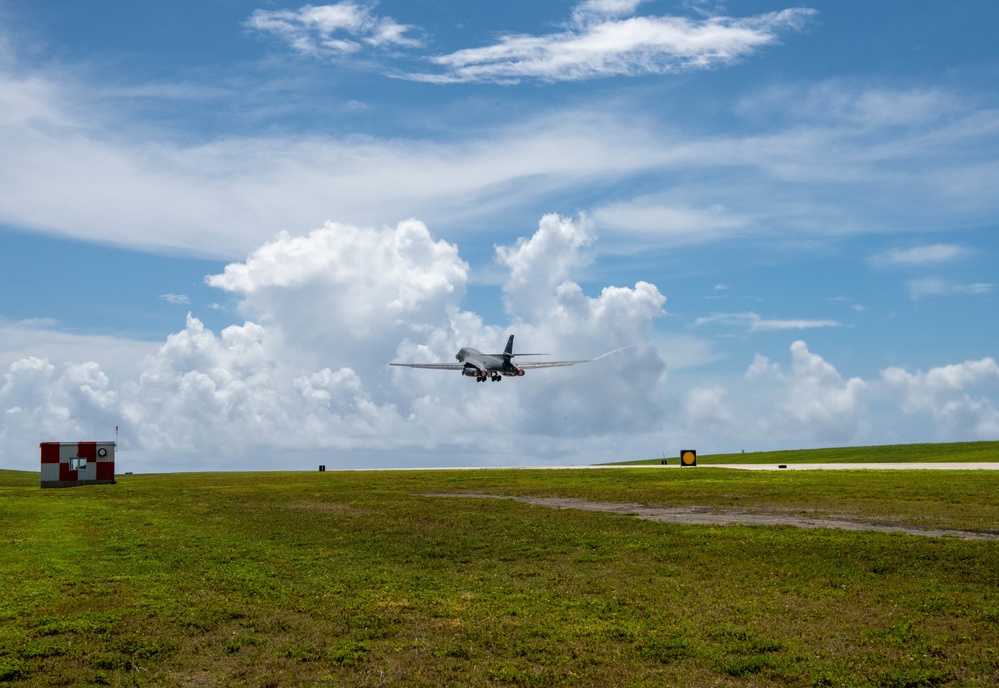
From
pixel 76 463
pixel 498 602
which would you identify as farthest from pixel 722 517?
pixel 76 463

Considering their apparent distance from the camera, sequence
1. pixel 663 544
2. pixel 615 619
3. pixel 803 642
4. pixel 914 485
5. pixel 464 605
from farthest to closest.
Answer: pixel 914 485 → pixel 663 544 → pixel 464 605 → pixel 615 619 → pixel 803 642

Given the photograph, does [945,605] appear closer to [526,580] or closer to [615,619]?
[615,619]

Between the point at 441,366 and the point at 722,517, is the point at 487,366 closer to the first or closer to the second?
the point at 441,366

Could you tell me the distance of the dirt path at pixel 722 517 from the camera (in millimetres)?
30906

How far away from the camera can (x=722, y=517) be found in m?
36.9

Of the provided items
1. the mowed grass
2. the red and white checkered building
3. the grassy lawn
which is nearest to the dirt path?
the mowed grass

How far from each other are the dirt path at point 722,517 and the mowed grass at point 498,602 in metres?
1.77

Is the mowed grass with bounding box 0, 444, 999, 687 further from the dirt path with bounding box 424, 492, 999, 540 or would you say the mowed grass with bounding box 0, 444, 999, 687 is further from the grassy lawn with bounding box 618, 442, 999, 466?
the grassy lawn with bounding box 618, 442, 999, 466

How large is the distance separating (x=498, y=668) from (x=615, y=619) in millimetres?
4196

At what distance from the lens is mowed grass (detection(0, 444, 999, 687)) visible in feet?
53.9

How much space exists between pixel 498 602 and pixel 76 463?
213ft

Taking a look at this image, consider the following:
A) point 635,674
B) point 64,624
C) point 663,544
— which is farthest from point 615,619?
point 64,624

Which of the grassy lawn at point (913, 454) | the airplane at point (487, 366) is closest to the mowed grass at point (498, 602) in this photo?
the grassy lawn at point (913, 454)

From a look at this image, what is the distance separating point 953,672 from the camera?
51.7 ft
